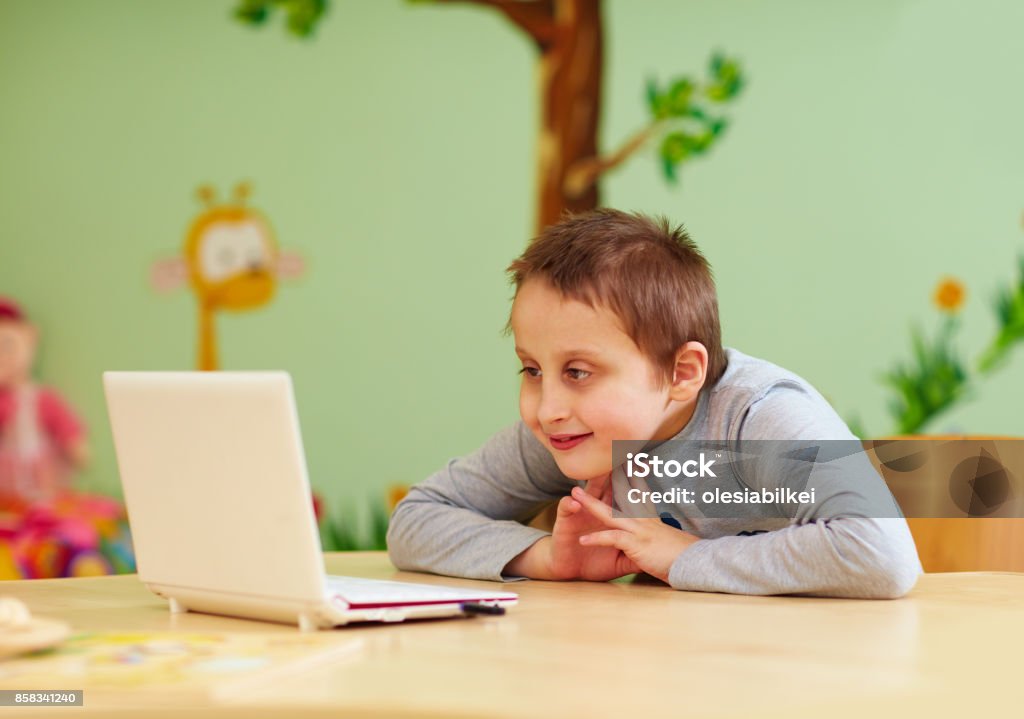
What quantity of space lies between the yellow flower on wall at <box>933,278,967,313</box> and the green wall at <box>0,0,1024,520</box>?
0.02 metres

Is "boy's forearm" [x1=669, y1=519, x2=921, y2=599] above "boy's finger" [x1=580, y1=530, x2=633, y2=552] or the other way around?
the other way around

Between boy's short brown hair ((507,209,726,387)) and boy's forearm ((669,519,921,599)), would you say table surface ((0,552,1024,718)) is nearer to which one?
boy's forearm ((669,519,921,599))

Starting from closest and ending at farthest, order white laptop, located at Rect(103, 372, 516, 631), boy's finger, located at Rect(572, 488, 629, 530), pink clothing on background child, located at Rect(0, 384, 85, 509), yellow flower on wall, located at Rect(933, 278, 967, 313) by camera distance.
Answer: white laptop, located at Rect(103, 372, 516, 631) < boy's finger, located at Rect(572, 488, 629, 530) < pink clothing on background child, located at Rect(0, 384, 85, 509) < yellow flower on wall, located at Rect(933, 278, 967, 313)

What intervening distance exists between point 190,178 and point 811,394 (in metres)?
2.31

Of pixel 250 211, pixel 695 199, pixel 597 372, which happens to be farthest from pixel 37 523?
pixel 597 372

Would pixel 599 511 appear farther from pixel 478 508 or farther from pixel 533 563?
pixel 478 508

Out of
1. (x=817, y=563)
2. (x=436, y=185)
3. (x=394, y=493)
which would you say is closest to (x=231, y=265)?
(x=436, y=185)

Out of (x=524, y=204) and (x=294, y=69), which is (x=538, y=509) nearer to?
(x=524, y=204)

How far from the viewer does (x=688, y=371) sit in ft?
3.97

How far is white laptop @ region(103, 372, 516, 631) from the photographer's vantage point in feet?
2.44

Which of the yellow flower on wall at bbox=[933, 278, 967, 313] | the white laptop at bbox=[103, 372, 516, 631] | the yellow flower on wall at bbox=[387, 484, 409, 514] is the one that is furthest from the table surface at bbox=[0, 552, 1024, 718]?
the yellow flower on wall at bbox=[933, 278, 967, 313]

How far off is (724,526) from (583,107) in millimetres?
2009

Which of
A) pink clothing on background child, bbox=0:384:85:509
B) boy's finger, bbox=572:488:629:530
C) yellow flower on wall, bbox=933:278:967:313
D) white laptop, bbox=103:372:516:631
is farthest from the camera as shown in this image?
yellow flower on wall, bbox=933:278:967:313

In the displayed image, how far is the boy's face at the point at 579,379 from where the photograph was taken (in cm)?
114
